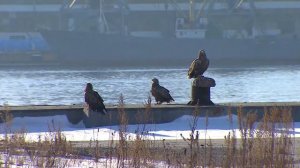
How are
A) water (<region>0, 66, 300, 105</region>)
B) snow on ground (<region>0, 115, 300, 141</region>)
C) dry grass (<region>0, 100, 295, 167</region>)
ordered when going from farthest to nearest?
water (<region>0, 66, 300, 105</region>) → snow on ground (<region>0, 115, 300, 141</region>) → dry grass (<region>0, 100, 295, 167</region>)

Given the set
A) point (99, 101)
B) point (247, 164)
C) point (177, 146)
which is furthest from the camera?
point (99, 101)

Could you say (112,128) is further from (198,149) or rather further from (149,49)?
(149,49)

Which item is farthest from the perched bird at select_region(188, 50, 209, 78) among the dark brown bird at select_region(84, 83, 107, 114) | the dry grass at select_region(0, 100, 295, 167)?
the dry grass at select_region(0, 100, 295, 167)

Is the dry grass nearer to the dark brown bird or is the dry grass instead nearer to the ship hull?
the dark brown bird

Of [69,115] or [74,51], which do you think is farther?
[74,51]

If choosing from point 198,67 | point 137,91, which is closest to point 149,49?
point 137,91

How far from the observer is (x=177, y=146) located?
9.98 metres

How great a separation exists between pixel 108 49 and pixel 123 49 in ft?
4.37

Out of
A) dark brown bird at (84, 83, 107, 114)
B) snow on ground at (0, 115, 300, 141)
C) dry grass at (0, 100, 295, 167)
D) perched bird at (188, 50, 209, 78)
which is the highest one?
perched bird at (188, 50, 209, 78)

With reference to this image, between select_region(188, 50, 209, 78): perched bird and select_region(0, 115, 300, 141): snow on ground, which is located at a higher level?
select_region(188, 50, 209, 78): perched bird

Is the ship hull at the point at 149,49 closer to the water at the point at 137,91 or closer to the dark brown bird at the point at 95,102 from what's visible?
the water at the point at 137,91

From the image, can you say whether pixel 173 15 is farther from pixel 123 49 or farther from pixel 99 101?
pixel 99 101

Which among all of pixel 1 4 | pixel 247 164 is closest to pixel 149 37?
pixel 1 4

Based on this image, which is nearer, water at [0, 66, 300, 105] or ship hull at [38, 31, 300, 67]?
water at [0, 66, 300, 105]
